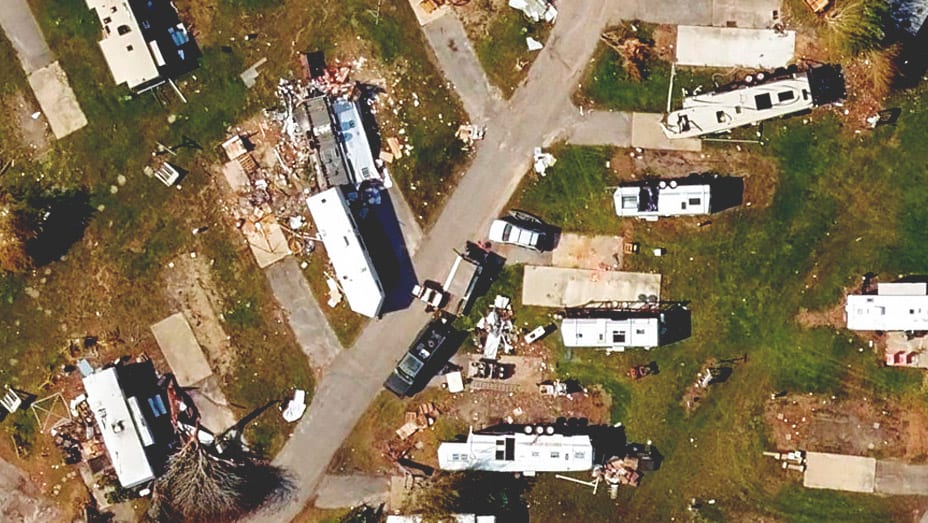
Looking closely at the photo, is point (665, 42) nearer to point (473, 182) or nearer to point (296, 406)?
point (473, 182)

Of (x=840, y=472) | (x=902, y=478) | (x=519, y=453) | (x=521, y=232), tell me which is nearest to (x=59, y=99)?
(x=521, y=232)

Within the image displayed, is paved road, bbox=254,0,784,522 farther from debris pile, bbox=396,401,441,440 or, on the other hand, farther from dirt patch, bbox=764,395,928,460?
dirt patch, bbox=764,395,928,460

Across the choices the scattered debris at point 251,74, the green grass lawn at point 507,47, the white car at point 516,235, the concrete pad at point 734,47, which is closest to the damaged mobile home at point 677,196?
the white car at point 516,235

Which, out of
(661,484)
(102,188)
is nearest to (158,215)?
(102,188)

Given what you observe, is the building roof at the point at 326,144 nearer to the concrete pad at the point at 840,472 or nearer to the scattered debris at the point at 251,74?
the scattered debris at the point at 251,74

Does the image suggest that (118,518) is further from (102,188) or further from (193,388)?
(102,188)

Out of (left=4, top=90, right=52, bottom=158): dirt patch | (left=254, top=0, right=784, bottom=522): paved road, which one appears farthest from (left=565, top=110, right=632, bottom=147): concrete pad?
(left=4, top=90, right=52, bottom=158): dirt patch
